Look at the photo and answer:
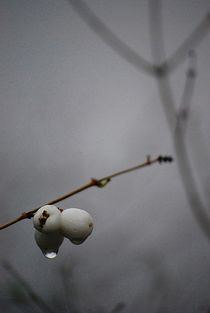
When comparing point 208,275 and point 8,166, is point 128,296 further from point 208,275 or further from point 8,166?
point 8,166

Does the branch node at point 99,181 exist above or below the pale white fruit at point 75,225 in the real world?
above

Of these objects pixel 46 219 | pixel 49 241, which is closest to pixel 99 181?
pixel 46 219

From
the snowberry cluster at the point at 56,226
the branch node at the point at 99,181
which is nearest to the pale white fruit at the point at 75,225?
the snowberry cluster at the point at 56,226

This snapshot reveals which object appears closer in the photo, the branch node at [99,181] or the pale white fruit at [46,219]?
the branch node at [99,181]

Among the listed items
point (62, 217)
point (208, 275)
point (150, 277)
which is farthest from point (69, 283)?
point (62, 217)

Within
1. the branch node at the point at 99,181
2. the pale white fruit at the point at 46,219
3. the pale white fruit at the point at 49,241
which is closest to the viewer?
the branch node at the point at 99,181

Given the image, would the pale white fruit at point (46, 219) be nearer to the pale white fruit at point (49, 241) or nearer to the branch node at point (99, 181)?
the pale white fruit at point (49, 241)

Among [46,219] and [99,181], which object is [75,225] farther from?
[99,181]

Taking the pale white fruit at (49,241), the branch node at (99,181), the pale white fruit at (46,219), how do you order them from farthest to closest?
the pale white fruit at (49,241)
the pale white fruit at (46,219)
the branch node at (99,181)
